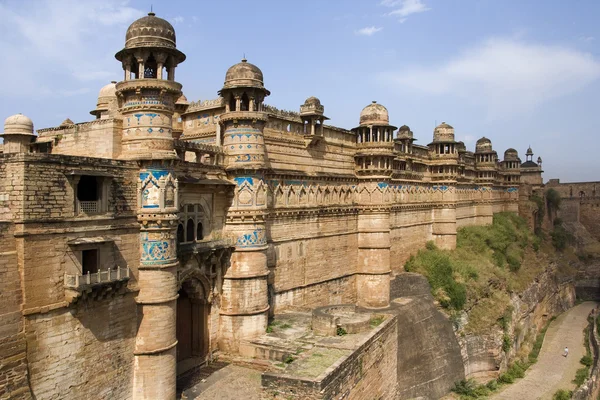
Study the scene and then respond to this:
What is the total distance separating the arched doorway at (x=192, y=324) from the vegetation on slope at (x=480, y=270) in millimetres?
14676

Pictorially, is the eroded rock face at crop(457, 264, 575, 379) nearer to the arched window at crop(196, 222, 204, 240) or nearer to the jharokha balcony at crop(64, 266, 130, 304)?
the arched window at crop(196, 222, 204, 240)

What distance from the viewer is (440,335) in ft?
78.6

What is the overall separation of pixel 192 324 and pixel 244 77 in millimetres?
8434

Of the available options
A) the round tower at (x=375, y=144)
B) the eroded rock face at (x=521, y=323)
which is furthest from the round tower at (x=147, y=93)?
the eroded rock face at (x=521, y=323)

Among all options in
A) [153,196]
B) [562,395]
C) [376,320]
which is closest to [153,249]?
[153,196]

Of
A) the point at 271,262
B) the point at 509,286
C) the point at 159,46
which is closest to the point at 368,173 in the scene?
the point at 271,262

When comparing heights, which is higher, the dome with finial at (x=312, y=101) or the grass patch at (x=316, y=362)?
the dome with finial at (x=312, y=101)

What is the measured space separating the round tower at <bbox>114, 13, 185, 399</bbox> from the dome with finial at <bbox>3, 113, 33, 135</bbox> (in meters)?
7.70

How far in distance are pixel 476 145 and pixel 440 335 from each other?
23471mm

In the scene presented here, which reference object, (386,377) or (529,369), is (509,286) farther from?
(386,377)

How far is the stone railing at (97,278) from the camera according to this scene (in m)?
10.9

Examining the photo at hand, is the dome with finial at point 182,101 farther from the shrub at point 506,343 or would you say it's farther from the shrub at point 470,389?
the shrub at point 506,343

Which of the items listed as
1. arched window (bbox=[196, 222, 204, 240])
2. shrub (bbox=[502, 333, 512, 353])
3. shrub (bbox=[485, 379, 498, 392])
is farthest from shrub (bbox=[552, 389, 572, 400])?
arched window (bbox=[196, 222, 204, 240])

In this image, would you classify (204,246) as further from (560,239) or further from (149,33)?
(560,239)
